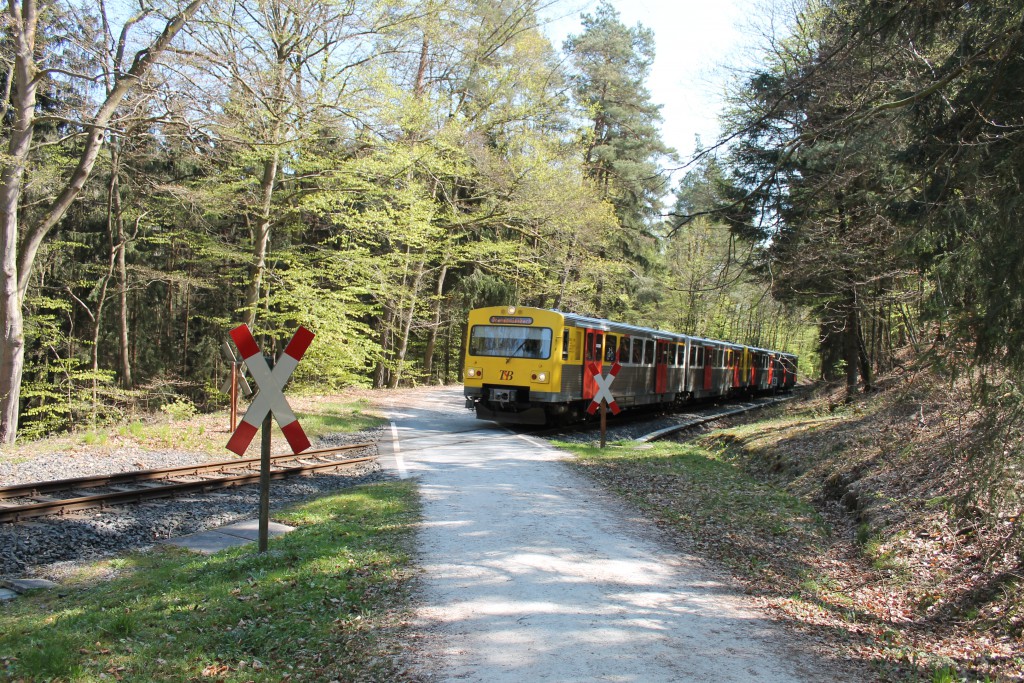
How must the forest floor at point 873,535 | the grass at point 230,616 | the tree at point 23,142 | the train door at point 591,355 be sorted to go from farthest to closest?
the train door at point 591,355
the tree at point 23,142
the forest floor at point 873,535
the grass at point 230,616

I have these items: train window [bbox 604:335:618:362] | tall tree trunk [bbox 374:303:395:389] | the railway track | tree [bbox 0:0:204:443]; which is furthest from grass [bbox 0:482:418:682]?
tall tree trunk [bbox 374:303:395:389]

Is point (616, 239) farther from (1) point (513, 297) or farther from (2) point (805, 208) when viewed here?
(2) point (805, 208)

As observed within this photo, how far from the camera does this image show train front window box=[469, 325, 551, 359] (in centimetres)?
1712

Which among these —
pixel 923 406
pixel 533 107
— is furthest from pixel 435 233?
pixel 923 406

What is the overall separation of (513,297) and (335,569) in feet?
89.5

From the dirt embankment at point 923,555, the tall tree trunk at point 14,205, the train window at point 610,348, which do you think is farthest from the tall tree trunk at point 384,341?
the dirt embankment at point 923,555

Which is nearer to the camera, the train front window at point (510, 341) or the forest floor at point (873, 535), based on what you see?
the forest floor at point (873, 535)

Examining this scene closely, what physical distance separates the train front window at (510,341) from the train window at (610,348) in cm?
267

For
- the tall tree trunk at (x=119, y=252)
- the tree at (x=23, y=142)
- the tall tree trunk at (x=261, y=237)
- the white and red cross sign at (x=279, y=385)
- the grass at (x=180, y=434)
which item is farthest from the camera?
the tall tree trunk at (x=119, y=252)

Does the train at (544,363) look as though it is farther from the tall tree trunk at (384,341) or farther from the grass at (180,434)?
the tall tree trunk at (384,341)

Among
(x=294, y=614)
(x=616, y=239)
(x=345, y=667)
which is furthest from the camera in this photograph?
(x=616, y=239)

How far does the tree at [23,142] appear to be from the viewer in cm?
1345

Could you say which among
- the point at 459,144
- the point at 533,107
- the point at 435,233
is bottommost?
the point at 435,233

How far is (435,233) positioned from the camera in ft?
83.2
